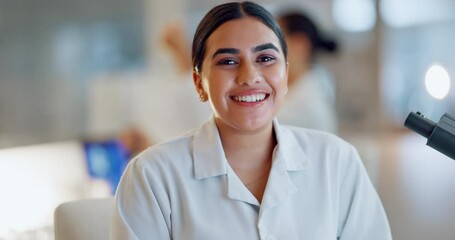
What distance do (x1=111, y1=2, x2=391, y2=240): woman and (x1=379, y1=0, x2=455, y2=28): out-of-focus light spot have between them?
231cm

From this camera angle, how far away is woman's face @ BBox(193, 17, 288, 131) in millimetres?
1011

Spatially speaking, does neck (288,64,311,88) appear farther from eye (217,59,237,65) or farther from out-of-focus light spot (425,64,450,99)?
out-of-focus light spot (425,64,450,99)

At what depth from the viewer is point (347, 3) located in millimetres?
3426

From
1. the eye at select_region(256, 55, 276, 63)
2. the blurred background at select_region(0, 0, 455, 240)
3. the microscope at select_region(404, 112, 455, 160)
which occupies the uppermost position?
the eye at select_region(256, 55, 276, 63)

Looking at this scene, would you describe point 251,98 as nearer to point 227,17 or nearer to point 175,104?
point 227,17

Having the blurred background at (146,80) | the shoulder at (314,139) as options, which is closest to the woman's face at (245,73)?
the shoulder at (314,139)

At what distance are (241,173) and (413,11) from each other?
2.47 meters

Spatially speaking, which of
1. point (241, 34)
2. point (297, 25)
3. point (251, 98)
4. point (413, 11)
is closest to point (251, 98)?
point (251, 98)

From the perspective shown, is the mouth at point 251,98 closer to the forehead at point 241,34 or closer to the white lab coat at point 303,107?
the forehead at point 241,34

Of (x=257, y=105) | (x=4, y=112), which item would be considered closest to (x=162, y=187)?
(x=257, y=105)

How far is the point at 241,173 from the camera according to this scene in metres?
1.09

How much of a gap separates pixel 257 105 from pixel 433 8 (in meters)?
2.46

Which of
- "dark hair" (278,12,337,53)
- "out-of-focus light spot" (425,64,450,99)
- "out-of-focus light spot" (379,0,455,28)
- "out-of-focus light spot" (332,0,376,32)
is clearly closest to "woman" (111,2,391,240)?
"out-of-focus light spot" (425,64,450,99)

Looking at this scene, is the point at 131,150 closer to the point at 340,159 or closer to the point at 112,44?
the point at 112,44
